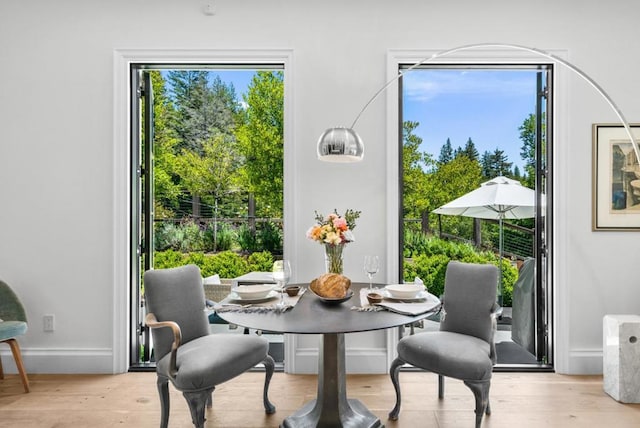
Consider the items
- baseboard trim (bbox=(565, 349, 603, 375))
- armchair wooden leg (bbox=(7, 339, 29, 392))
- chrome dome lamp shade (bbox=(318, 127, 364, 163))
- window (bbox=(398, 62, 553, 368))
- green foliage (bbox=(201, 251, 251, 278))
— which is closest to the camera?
chrome dome lamp shade (bbox=(318, 127, 364, 163))

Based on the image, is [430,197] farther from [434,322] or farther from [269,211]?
[269,211]

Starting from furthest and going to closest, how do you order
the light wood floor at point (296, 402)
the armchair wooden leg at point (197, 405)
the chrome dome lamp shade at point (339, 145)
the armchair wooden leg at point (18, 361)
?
the armchair wooden leg at point (18, 361)
the light wood floor at point (296, 402)
the chrome dome lamp shade at point (339, 145)
the armchair wooden leg at point (197, 405)

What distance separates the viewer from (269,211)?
321 cm

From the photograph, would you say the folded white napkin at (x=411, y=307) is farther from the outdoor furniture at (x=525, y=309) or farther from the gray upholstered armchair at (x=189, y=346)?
the outdoor furniture at (x=525, y=309)

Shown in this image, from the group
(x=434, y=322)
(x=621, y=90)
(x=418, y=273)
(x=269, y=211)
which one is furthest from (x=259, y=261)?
(x=621, y=90)

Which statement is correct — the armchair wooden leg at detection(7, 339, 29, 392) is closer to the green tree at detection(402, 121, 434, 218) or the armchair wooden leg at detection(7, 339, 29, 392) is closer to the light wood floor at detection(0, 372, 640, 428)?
the light wood floor at detection(0, 372, 640, 428)

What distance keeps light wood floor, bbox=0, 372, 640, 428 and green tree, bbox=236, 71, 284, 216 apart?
4.65 ft

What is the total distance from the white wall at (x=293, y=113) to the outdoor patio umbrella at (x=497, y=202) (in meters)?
0.28

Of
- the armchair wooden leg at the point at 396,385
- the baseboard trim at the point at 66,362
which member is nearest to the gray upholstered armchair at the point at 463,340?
the armchair wooden leg at the point at 396,385

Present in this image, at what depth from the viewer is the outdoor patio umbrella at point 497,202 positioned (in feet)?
10.1

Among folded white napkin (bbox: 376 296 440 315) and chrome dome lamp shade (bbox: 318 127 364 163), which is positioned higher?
chrome dome lamp shade (bbox: 318 127 364 163)

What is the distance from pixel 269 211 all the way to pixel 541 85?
7.94ft

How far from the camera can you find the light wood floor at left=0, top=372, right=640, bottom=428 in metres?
2.23

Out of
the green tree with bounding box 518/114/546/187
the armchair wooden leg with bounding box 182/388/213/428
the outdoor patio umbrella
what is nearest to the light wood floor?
the armchair wooden leg with bounding box 182/388/213/428
